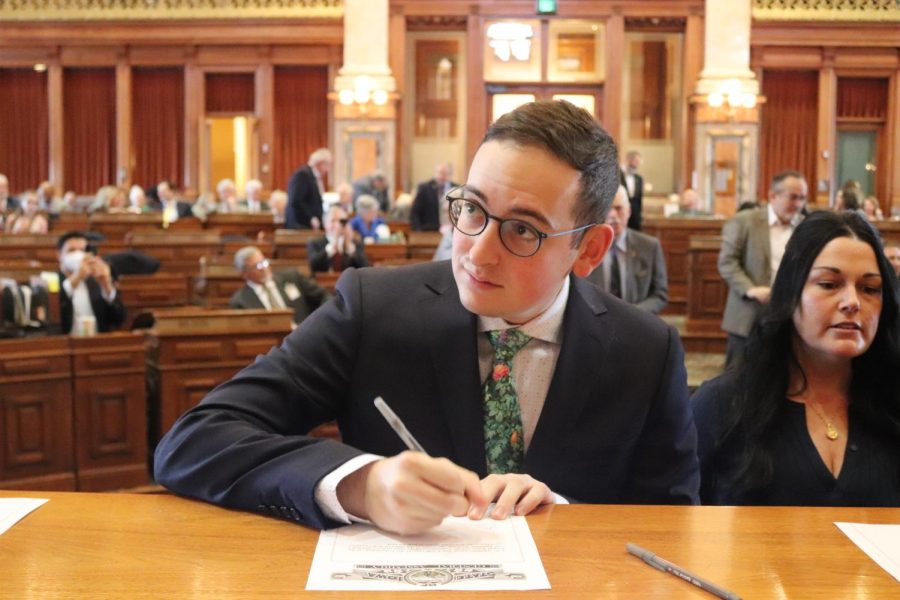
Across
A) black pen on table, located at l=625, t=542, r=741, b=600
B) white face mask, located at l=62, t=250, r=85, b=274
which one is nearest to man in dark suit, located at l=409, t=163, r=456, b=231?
white face mask, located at l=62, t=250, r=85, b=274

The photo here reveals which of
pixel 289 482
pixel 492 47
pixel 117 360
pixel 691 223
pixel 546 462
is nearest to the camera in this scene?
pixel 289 482

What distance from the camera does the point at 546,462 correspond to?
172 cm

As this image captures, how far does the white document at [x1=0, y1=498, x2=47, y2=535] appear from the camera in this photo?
1.36 meters

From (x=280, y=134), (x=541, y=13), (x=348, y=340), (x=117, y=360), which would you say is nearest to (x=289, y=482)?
(x=348, y=340)

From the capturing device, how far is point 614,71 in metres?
16.8

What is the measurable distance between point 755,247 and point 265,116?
488 inches

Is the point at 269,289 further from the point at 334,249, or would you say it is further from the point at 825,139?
the point at 825,139

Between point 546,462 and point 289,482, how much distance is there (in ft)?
1.59

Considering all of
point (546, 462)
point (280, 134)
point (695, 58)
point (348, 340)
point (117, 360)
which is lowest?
point (117, 360)

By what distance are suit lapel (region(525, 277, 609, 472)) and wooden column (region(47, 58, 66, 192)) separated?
Result: 17475 mm

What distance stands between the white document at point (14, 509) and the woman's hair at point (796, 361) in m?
1.46

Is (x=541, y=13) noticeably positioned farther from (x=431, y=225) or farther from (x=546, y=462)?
(x=546, y=462)

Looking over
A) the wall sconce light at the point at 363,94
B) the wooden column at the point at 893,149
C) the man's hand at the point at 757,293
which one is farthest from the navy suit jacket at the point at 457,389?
the wooden column at the point at 893,149

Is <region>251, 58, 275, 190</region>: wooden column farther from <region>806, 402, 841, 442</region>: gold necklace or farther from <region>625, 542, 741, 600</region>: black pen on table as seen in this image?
<region>625, 542, 741, 600</region>: black pen on table
